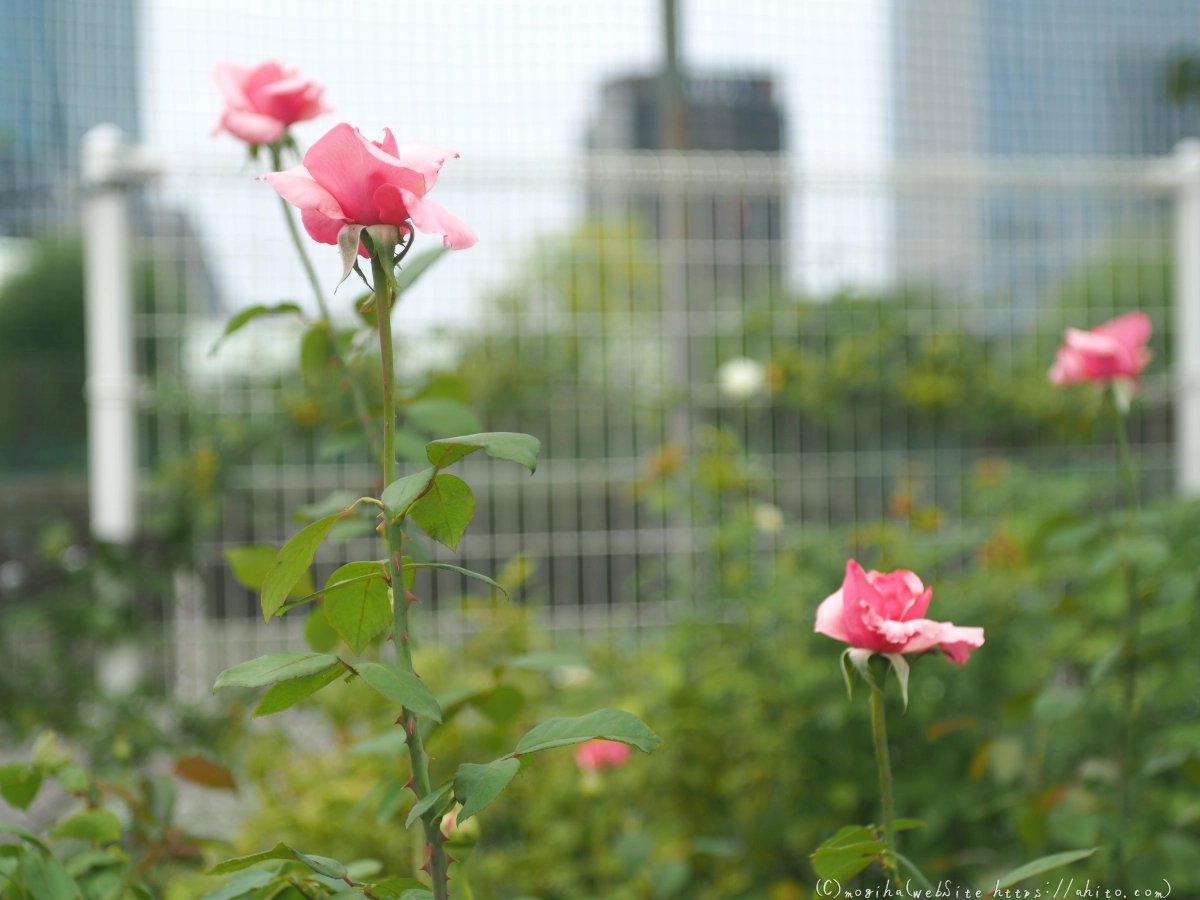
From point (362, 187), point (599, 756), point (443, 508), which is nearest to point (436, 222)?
point (362, 187)

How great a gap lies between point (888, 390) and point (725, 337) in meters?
0.51

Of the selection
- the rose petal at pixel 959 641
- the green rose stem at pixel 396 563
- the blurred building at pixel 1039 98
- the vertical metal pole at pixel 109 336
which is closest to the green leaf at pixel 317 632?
the green rose stem at pixel 396 563

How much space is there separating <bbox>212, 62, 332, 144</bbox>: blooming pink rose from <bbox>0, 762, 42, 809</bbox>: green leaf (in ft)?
1.60

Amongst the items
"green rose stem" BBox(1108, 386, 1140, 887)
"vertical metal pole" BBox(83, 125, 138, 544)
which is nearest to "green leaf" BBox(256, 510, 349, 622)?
"green rose stem" BBox(1108, 386, 1140, 887)

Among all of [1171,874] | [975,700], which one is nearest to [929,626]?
[1171,874]

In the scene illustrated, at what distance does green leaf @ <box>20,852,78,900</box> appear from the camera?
0.56 metres

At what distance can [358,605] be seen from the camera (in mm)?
527

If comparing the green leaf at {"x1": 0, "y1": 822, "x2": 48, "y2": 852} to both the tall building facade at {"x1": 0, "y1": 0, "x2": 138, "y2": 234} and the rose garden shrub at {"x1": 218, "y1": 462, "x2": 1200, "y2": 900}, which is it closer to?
the rose garden shrub at {"x1": 218, "y1": 462, "x2": 1200, "y2": 900}

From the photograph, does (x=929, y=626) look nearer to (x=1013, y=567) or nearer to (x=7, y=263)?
(x=1013, y=567)

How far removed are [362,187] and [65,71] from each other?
275cm

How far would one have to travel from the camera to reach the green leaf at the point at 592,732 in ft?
1.61

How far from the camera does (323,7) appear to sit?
8.77ft

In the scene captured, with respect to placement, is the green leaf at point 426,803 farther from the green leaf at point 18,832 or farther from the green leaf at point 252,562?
the green leaf at point 252,562

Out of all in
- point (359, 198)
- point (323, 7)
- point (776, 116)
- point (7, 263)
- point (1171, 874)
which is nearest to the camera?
point (359, 198)
